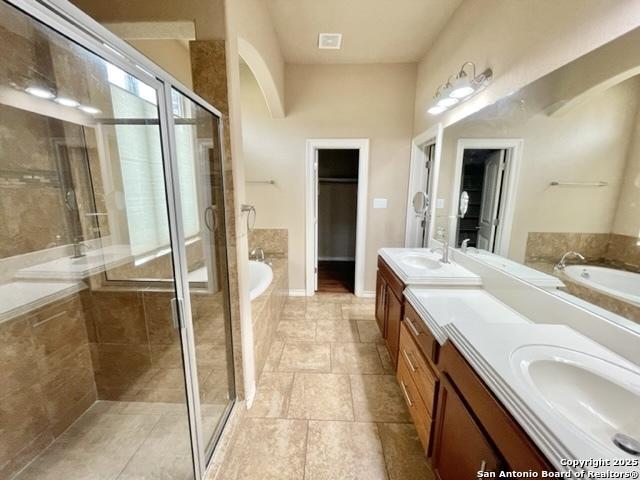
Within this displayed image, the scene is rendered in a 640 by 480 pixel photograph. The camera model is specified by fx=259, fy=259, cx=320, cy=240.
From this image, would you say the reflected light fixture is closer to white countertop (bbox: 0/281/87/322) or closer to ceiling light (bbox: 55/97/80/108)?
ceiling light (bbox: 55/97/80/108)

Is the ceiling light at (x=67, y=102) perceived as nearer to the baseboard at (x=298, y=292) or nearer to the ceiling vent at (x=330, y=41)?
the ceiling vent at (x=330, y=41)

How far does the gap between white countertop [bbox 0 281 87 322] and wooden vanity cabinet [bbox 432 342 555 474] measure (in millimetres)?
2097

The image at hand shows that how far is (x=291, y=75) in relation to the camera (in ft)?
10.0

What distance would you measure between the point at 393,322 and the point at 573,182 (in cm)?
139

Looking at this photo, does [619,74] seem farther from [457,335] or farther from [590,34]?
[457,335]

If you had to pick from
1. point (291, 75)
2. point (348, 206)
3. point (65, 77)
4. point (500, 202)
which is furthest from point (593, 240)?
point (348, 206)

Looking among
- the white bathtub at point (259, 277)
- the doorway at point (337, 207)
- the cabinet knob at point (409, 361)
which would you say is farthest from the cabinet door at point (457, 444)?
the doorway at point (337, 207)

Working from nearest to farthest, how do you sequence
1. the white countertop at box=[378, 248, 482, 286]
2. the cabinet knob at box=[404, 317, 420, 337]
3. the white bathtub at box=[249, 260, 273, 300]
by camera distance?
the cabinet knob at box=[404, 317, 420, 337]
the white countertop at box=[378, 248, 482, 286]
the white bathtub at box=[249, 260, 273, 300]

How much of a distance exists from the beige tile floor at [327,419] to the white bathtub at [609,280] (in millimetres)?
1238

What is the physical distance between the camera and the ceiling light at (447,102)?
2.07 m

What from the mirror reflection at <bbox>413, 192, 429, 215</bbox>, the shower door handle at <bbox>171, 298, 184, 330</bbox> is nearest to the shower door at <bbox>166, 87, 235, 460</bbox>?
the shower door handle at <bbox>171, 298, 184, 330</bbox>

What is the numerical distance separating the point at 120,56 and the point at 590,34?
5.82 ft

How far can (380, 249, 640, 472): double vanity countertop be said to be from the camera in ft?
1.96

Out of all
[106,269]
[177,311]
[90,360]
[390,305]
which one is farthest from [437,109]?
[90,360]
